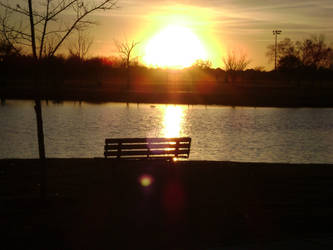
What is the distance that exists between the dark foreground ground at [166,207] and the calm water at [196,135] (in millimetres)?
9600

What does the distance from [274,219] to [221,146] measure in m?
20.1

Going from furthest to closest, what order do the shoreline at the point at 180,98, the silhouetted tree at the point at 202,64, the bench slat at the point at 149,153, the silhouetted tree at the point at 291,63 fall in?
the silhouetted tree at the point at 202,64
the silhouetted tree at the point at 291,63
the shoreline at the point at 180,98
the bench slat at the point at 149,153

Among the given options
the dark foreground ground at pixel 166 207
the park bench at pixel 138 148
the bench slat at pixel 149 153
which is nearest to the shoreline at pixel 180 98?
the bench slat at pixel 149 153

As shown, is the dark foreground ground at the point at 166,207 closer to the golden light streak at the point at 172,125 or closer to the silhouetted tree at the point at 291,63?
the golden light streak at the point at 172,125

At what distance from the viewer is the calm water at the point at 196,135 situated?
26.5 m

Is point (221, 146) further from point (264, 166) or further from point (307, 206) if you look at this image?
point (307, 206)

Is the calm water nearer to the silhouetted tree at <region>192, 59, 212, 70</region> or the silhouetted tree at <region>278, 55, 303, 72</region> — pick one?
the silhouetted tree at <region>278, 55, 303, 72</region>

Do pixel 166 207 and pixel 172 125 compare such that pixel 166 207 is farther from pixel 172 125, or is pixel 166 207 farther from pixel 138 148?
pixel 172 125

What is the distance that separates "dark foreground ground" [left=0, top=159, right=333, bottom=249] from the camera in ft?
27.8

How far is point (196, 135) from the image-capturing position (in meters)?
35.6

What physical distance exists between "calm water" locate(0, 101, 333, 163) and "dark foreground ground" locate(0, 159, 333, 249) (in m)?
9.60

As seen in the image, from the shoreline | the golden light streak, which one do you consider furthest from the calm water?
the shoreline

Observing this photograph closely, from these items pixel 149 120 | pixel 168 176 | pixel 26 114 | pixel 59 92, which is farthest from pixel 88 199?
pixel 59 92

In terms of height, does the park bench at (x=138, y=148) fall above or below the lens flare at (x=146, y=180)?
above
